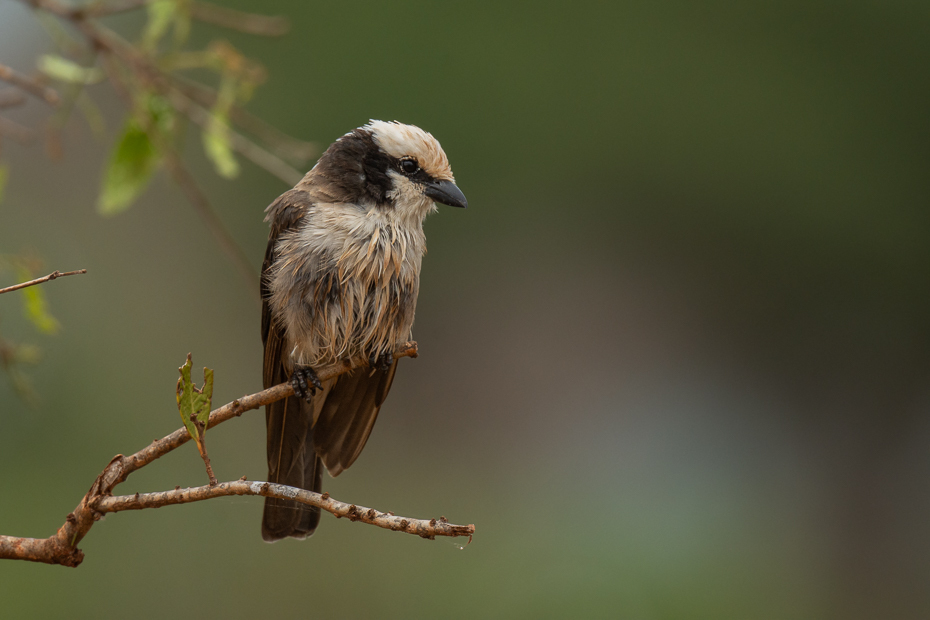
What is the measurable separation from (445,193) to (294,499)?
149 centimetres

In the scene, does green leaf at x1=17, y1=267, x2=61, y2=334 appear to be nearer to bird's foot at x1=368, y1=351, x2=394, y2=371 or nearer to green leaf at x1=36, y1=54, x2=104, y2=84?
green leaf at x1=36, y1=54, x2=104, y2=84

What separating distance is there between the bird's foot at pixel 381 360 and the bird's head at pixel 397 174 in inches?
18.9

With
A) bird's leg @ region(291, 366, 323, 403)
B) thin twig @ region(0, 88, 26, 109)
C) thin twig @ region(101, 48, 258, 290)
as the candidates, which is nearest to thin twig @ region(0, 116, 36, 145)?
thin twig @ region(0, 88, 26, 109)

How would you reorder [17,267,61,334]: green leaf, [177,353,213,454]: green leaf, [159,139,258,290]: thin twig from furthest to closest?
[159,139,258,290]: thin twig → [17,267,61,334]: green leaf → [177,353,213,454]: green leaf

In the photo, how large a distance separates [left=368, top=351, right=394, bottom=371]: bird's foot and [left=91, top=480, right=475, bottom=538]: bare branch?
1242mm

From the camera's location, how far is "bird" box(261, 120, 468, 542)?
277cm

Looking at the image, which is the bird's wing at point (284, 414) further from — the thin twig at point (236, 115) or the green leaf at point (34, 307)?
the green leaf at point (34, 307)

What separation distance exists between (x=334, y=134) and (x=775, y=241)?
489 centimetres

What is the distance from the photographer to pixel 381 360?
2867mm

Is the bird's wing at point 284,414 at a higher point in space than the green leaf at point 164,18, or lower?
lower

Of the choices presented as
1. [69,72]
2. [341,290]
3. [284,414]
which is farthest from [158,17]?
[284,414]

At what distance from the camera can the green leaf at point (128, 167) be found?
2.58 m

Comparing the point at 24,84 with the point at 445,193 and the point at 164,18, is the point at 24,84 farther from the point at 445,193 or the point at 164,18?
the point at 445,193

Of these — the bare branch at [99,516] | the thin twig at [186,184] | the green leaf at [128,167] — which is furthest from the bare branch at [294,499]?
the green leaf at [128,167]
